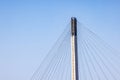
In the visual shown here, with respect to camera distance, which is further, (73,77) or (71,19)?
(71,19)

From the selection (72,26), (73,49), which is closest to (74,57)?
(73,49)

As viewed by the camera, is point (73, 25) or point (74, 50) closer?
point (74, 50)

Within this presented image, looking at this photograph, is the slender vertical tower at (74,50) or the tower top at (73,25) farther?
the tower top at (73,25)

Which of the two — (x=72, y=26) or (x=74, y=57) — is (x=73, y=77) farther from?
(x=72, y=26)

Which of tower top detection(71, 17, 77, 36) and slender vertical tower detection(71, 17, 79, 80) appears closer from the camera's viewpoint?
slender vertical tower detection(71, 17, 79, 80)

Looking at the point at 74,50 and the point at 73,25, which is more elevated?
the point at 73,25

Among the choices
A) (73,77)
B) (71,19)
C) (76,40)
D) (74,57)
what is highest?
(71,19)

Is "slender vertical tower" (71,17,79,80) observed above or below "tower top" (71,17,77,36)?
below

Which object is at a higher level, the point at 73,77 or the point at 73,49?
the point at 73,49

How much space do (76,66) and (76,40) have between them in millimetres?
2682

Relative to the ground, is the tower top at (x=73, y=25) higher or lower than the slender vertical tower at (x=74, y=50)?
higher

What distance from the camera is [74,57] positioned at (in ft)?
83.7

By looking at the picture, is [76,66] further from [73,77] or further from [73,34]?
[73,34]

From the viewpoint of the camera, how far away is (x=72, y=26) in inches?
1062
